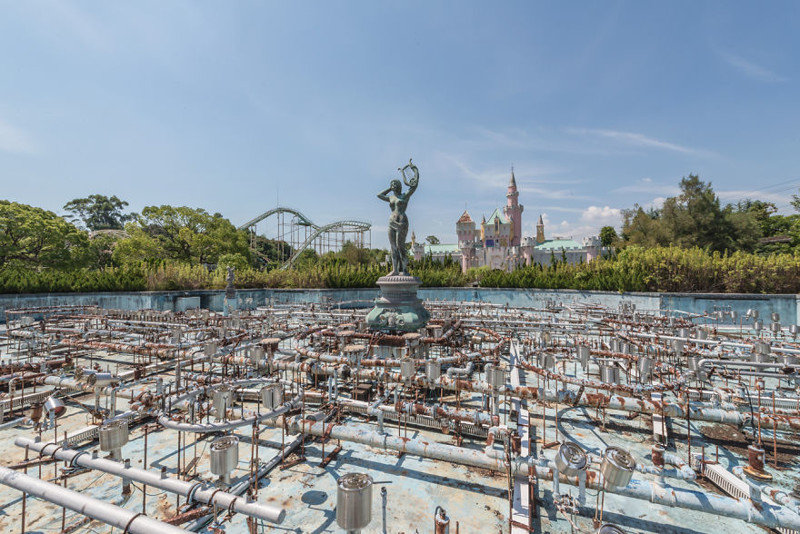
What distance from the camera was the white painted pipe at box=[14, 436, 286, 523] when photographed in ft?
9.50

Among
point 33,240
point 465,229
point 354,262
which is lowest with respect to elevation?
point 354,262

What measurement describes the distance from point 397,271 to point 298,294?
1816 centimetres

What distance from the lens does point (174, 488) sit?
3307 mm

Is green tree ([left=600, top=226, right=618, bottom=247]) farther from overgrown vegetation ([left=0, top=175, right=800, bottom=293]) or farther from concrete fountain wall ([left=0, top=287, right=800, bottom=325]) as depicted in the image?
concrete fountain wall ([left=0, top=287, right=800, bottom=325])

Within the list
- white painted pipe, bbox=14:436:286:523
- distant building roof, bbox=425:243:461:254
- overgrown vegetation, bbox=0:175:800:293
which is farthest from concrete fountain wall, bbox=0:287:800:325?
distant building roof, bbox=425:243:461:254

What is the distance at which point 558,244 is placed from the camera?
10969 centimetres

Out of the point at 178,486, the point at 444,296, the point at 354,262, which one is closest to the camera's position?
the point at 178,486

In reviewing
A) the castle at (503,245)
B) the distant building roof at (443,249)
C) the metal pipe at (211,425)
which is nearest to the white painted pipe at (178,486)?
the metal pipe at (211,425)

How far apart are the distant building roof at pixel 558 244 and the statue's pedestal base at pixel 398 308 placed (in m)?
102

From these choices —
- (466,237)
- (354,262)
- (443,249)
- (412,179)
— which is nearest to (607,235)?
(466,237)

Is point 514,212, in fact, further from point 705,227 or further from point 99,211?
point 99,211

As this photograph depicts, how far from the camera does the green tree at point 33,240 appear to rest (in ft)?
107

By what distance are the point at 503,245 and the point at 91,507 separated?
11717 cm

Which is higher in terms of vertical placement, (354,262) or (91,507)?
(354,262)
